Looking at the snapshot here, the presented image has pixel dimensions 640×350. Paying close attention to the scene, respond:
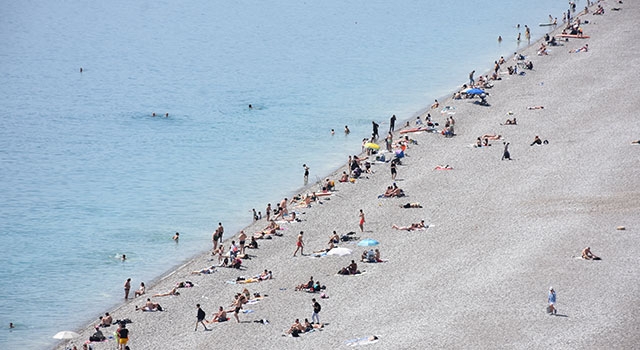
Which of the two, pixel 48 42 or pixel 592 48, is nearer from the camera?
pixel 592 48

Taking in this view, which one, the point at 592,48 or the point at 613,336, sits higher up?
the point at 592,48

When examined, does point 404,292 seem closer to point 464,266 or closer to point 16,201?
point 464,266

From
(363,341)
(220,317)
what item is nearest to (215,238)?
(220,317)

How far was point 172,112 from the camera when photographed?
76000mm

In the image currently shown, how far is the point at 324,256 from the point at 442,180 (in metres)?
10.9

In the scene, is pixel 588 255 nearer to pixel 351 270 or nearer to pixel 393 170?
pixel 351 270

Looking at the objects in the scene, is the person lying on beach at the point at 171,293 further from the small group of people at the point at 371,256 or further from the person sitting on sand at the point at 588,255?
the person sitting on sand at the point at 588,255

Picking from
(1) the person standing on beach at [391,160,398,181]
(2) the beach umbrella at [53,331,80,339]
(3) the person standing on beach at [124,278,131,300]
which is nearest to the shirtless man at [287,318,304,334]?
(2) the beach umbrella at [53,331,80,339]

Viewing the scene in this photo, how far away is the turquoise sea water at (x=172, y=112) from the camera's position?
47.3 m

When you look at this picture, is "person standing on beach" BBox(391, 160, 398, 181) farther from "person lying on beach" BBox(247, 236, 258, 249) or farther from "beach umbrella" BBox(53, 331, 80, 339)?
"beach umbrella" BBox(53, 331, 80, 339)

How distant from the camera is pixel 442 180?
50.4 m

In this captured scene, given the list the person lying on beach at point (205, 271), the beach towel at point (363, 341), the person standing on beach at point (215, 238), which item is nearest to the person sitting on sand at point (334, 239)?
the person lying on beach at point (205, 271)

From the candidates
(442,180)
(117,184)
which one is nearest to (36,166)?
(117,184)

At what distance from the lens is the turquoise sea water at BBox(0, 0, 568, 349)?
47.3 m
